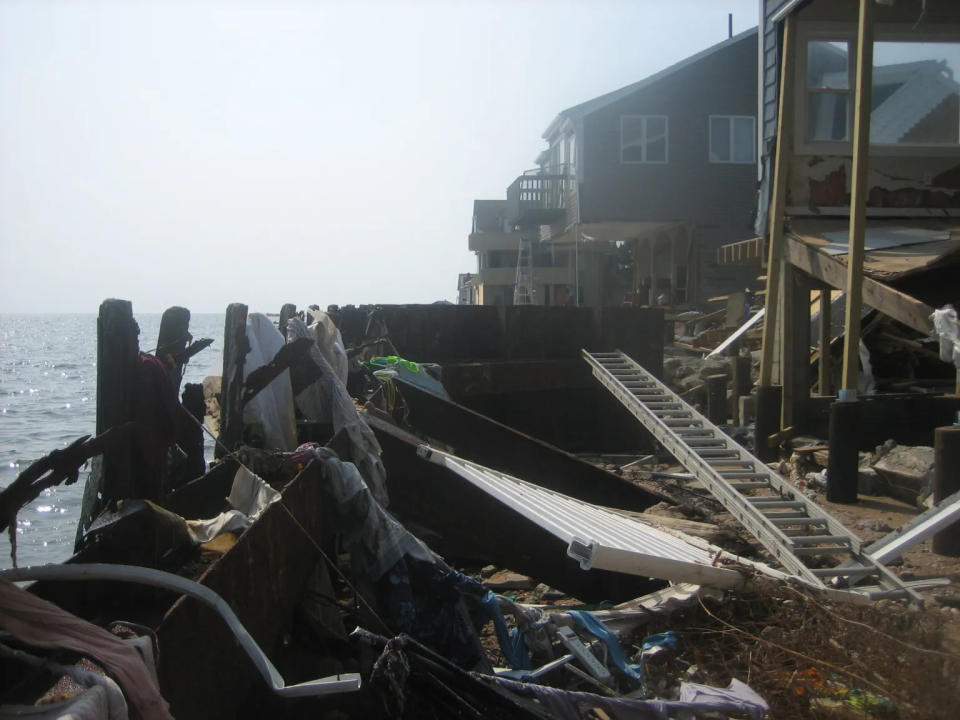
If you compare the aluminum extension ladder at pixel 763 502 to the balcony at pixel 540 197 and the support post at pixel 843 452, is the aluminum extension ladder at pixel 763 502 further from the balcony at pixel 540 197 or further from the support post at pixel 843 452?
the balcony at pixel 540 197

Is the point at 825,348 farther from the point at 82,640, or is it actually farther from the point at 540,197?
the point at 540,197

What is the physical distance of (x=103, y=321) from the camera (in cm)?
452

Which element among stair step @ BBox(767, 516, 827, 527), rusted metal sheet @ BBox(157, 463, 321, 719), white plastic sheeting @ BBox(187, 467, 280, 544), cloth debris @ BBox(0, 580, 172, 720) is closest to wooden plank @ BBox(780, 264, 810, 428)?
stair step @ BBox(767, 516, 827, 527)

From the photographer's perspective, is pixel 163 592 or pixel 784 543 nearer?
pixel 163 592

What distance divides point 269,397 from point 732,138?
2328 cm

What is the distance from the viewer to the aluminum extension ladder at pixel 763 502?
6.20 meters

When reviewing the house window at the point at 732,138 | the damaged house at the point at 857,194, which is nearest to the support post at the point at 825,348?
the damaged house at the point at 857,194

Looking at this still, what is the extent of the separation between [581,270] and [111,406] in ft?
100

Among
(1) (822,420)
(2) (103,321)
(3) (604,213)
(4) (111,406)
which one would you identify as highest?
(3) (604,213)

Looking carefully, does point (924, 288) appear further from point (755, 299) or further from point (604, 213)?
point (604, 213)

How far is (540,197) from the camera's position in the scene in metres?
33.4

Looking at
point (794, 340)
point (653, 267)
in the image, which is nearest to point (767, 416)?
point (794, 340)

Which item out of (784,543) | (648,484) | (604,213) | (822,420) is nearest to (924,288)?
(822,420)

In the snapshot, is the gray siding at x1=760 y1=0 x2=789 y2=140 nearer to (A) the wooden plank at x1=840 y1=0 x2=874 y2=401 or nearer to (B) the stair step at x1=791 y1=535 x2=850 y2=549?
(A) the wooden plank at x1=840 y1=0 x2=874 y2=401
